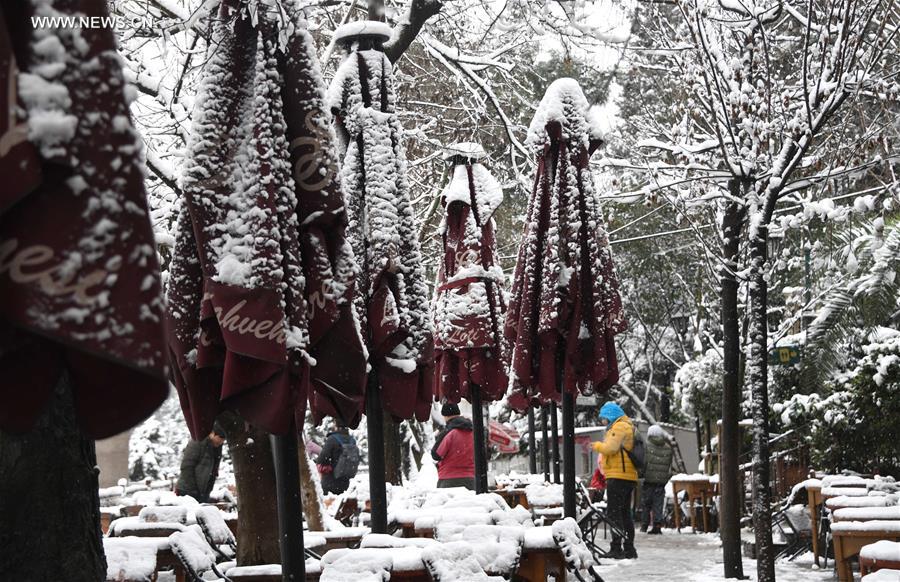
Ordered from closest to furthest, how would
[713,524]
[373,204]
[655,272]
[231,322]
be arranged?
[231,322]
[373,204]
[713,524]
[655,272]

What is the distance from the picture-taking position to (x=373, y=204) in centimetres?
569

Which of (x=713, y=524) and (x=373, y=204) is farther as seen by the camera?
(x=713, y=524)

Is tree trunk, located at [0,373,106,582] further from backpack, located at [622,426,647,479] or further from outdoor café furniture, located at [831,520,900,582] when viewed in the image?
backpack, located at [622,426,647,479]

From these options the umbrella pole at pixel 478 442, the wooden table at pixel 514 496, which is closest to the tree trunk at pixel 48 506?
the umbrella pole at pixel 478 442

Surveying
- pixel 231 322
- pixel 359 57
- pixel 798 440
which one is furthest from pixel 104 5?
pixel 798 440

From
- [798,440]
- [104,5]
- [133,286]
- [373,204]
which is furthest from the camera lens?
[798,440]

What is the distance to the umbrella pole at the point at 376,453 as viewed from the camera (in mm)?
5559

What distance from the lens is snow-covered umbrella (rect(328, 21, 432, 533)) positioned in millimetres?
5617

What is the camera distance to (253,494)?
23.7 ft

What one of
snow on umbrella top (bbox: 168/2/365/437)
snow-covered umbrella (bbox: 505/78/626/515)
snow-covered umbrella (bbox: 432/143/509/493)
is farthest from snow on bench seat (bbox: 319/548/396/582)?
snow-covered umbrella (bbox: 432/143/509/493)

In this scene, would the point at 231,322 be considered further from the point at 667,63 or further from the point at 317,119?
the point at 667,63

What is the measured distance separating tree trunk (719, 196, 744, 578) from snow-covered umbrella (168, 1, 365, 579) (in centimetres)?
704

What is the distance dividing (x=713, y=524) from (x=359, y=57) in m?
14.4

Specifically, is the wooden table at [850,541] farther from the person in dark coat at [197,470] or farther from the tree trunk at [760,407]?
the person in dark coat at [197,470]
